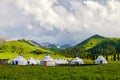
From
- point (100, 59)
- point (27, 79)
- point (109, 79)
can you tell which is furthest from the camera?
point (100, 59)

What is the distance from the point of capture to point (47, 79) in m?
52.8

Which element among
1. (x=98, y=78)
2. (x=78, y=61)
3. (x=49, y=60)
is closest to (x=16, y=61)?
(x=49, y=60)

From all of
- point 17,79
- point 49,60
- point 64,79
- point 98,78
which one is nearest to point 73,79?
point 64,79

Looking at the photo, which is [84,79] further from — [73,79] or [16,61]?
[16,61]

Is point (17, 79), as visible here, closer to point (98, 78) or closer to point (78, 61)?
point (98, 78)

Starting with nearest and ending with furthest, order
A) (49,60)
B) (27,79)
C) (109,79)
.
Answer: (27,79) < (109,79) < (49,60)

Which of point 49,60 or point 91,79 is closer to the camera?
point 91,79

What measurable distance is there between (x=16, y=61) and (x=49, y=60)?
16.8 meters

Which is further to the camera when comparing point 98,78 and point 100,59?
point 100,59

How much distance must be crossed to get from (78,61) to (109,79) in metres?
107

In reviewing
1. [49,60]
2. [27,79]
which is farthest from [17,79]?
[49,60]

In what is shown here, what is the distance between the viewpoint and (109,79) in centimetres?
5444

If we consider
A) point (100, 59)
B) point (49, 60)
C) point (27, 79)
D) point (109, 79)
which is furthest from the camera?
point (100, 59)

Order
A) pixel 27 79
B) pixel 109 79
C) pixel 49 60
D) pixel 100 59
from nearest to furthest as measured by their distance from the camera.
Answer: pixel 27 79, pixel 109 79, pixel 49 60, pixel 100 59
